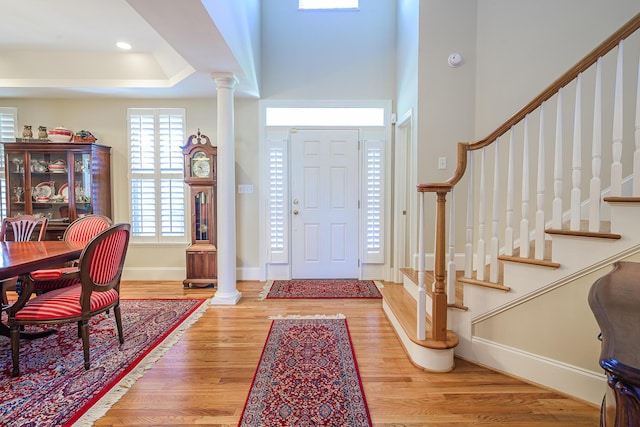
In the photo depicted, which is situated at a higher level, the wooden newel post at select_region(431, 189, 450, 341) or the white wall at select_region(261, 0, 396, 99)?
the white wall at select_region(261, 0, 396, 99)

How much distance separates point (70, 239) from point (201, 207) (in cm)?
135

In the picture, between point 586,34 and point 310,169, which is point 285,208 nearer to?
point 310,169

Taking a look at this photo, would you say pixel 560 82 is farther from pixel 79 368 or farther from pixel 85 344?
pixel 79 368

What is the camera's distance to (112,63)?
146 inches

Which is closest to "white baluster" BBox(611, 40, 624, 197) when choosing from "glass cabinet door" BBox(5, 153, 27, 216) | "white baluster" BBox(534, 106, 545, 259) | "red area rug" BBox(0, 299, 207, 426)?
"white baluster" BBox(534, 106, 545, 259)

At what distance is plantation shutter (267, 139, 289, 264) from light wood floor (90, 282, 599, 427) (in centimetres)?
152

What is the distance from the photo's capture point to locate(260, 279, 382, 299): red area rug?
3.59m

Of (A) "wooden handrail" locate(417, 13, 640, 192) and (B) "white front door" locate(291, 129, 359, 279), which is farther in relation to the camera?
(B) "white front door" locate(291, 129, 359, 279)

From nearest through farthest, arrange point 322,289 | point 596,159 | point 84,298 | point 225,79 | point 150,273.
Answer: point 596,159 → point 84,298 → point 225,79 → point 322,289 → point 150,273

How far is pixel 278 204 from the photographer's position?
4109mm

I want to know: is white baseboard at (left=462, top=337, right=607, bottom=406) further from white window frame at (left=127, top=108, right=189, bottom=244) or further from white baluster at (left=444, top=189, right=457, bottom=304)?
white window frame at (left=127, top=108, right=189, bottom=244)

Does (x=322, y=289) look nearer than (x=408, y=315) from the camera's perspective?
No

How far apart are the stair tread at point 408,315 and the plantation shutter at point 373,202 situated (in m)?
0.88

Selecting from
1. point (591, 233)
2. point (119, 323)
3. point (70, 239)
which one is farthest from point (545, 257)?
point (70, 239)
